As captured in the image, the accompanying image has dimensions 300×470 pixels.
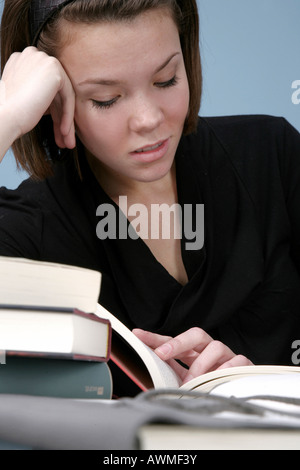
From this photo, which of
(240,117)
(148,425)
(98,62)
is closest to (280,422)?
A: (148,425)

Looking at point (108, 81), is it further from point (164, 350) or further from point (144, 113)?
point (164, 350)

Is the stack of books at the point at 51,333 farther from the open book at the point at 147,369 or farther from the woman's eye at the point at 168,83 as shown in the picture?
the woman's eye at the point at 168,83

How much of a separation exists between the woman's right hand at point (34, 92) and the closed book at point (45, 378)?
19.8 inches

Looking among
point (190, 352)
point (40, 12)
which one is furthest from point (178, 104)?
point (190, 352)

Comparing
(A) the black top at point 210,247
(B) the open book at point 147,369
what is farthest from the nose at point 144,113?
(B) the open book at point 147,369

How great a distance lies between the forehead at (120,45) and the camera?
2.83 feet

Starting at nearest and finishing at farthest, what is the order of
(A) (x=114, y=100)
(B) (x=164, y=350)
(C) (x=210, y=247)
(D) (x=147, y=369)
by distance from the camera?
(D) (x=147, y=369), (B) (x=164, y=350), (A) (x=114, y=100), (C) (x=210, y=247)

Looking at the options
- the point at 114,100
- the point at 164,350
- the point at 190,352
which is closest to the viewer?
the point at 164,350

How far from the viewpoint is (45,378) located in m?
0.48

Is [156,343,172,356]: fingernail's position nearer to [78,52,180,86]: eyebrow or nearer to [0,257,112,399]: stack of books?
[0,257,112,399]: stack of books

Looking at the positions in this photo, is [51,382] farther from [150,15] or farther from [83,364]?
[150,15]

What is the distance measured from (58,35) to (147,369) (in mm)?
594

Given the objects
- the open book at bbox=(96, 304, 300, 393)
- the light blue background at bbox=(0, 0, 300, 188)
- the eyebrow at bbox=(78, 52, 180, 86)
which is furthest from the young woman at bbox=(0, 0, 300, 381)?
the light blue background at bbox=(0, 0, 300, 188)
